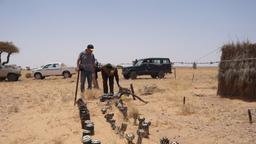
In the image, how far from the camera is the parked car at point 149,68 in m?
34.1

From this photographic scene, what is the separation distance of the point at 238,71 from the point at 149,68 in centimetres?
1789

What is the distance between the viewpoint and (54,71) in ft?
127

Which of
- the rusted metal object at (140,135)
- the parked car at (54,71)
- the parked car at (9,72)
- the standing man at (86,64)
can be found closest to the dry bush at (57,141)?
the rusted metal object at (140,135)

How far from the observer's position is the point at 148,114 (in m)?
12.8

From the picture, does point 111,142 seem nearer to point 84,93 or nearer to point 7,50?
point 84,93

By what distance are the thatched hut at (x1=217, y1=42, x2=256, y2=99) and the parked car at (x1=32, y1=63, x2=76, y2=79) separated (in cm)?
2249

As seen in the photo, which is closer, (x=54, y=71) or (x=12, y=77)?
(x=12, y=77)

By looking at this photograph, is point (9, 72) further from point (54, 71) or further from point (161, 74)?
point (161, 74)

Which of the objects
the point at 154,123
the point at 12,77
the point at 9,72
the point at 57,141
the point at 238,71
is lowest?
the point at 57,141

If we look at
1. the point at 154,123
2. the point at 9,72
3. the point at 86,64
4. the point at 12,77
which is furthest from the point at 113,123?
the point at 12,77

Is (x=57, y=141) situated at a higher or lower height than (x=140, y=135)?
lower

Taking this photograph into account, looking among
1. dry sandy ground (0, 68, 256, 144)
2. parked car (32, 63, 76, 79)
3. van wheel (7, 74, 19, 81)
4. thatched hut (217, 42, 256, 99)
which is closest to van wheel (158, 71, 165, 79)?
parked car (32, 63, 76, 79)

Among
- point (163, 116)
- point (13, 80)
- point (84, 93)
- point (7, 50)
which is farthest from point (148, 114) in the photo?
point (7, 50)

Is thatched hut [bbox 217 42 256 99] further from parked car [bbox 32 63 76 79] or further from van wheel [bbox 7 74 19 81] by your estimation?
parked car [bbox 32 63 76 79]
